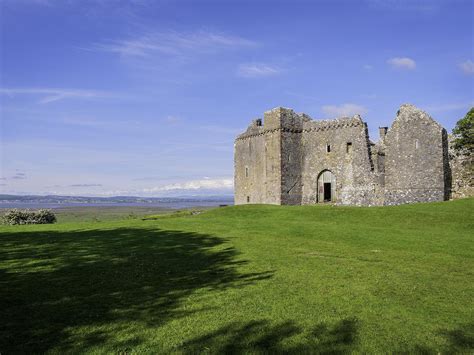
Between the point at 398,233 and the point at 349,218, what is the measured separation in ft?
23.4

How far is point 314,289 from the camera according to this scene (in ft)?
35.9

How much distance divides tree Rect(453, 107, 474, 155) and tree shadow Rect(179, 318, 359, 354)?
124ft

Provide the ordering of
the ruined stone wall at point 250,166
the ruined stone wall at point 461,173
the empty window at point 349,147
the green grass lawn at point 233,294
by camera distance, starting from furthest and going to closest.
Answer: the ruined stone wall at point 250,166
the empty window at point 349,147
the ruined stone wall at point 461,173
the green grass lawn at point 233,294

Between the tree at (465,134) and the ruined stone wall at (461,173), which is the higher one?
the tree at (465,134)

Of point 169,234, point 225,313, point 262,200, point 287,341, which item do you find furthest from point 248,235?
point 262,200

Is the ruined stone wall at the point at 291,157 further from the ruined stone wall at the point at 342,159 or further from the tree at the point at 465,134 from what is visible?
the tree at the point at 465,134

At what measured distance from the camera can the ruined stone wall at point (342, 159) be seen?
42.8 metres

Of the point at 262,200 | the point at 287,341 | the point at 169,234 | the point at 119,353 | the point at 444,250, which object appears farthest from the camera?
the point at 262,200

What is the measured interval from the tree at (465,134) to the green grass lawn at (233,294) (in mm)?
23483

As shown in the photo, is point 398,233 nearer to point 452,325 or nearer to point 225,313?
point 452,325

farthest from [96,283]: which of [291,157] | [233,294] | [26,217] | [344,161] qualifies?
[344,161]

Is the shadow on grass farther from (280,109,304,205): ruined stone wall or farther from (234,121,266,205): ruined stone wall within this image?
(234,121,266,205): ruined stone wall

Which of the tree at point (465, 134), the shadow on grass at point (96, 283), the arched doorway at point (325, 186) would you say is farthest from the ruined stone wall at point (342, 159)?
the shadow on grass at point (96, 283)

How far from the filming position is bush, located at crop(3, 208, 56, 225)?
3811 cm
